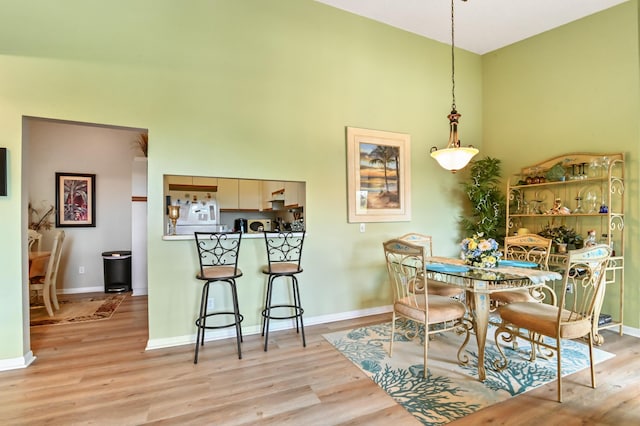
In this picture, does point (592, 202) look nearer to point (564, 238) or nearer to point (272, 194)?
point (564, 238)

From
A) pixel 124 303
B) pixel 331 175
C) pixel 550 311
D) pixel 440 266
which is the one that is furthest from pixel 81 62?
pixel 550 311

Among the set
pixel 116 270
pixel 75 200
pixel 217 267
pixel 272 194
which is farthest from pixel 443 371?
pixel 75 200

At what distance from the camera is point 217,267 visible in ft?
10.0

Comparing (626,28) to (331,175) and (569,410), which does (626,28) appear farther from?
(569,410)

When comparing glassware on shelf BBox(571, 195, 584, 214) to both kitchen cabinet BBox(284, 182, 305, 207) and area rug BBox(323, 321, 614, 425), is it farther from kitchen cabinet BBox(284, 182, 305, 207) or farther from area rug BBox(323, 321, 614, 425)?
kitchen cabinet BBox(284, 182, 305, 207)

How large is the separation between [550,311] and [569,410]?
65 centimetres

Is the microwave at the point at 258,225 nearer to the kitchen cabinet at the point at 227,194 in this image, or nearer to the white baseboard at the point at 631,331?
the kitchen cabinet at the point at 227,194

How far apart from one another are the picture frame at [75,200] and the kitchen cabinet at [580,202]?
6584mm

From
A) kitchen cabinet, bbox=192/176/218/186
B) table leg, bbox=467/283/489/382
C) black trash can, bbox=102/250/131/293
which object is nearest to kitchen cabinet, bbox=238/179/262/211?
kitchen cabinet, bbox=192/176/218/186

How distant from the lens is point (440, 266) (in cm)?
280

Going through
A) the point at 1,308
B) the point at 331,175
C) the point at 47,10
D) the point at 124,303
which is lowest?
the point at 124,303

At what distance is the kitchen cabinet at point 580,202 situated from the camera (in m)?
3.49

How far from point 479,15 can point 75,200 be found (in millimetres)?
6608

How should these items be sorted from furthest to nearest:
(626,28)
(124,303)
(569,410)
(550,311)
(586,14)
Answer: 1. (124,303)
2. (586,14)
3. (626,28)
4. (550,311)
5. (569,410)
